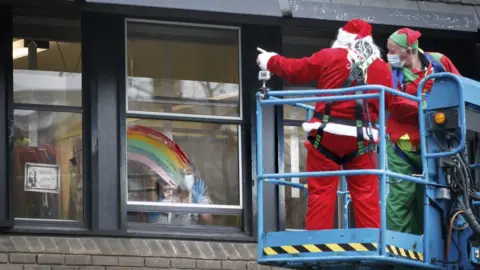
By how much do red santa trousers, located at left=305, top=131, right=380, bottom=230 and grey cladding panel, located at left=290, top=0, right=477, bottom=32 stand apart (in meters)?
3.29

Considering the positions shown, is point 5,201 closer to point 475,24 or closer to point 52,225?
point 52,225

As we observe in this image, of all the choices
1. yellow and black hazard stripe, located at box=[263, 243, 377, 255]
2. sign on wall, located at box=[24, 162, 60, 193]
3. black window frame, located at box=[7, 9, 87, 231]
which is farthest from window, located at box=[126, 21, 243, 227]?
yellow and black hazard stripe, located at box=[263, 243, 377, 255]

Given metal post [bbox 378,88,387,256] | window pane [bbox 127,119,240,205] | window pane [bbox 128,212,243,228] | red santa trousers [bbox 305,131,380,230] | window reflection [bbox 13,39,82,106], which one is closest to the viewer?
metal post [bbox 378,88,387,256]

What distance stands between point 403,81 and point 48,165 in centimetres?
404

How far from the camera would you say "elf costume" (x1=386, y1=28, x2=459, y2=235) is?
10031 millimetres

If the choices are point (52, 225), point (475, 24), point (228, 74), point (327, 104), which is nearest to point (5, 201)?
point (52, 225)

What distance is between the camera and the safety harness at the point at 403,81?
1023cm

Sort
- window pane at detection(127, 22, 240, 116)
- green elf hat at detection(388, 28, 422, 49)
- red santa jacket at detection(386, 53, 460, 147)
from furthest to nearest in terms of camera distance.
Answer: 1. window pane at detection(127, 22, 240, 116)
2. green elf hat at detection(388, 28, 422, 49)
3. red santa jacket at detection(386, 53, 460, 147)

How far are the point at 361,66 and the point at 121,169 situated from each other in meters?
3.74

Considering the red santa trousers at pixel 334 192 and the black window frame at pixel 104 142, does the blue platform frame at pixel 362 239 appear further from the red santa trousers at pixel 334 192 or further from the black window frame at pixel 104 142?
the black window frame at pixel 104 142

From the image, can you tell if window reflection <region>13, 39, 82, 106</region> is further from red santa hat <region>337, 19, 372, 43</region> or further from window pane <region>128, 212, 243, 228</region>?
red santa hat <region>337, 19, 372, 43</region>

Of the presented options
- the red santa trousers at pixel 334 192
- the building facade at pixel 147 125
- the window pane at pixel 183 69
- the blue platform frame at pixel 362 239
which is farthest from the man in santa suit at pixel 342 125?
the window pane at pixel 183 69

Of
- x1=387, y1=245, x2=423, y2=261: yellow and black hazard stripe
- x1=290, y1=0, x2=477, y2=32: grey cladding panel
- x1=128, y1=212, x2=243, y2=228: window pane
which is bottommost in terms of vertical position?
x1=387, y1=245, x2=423, y2=261: yellow and black hazard stripe

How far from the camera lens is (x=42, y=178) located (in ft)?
41.9
